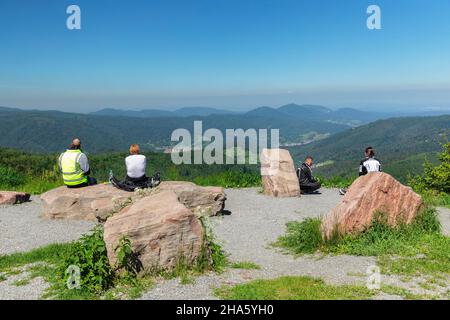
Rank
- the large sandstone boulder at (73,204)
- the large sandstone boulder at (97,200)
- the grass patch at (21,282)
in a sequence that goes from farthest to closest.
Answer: the large sandstone boulder at (73,204), the large sandstone boulder at (97,200), the grass patch at (21,282)

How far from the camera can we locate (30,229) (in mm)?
13852

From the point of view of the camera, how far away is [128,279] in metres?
8.10

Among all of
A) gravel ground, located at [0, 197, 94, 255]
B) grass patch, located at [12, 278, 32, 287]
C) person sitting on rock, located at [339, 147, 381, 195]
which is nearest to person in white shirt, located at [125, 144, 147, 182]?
gravel ground, located at [0, 197, 94, 255]

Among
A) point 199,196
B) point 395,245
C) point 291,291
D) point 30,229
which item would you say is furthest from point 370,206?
point 30,229

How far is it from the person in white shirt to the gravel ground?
2.47 meters

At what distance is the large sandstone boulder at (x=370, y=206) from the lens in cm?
1097

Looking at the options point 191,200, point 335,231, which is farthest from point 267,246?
point 191,200

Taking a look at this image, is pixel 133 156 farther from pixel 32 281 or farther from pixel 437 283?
pixel 437 283

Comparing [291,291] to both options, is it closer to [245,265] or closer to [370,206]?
[245,265]

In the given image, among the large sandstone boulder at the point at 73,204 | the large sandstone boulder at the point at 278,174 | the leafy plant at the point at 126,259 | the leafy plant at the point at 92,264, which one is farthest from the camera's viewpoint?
the large sandstone boulder at the point at 278,174

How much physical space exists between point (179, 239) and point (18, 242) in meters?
6.49

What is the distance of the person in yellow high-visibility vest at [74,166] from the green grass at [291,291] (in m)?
10.5

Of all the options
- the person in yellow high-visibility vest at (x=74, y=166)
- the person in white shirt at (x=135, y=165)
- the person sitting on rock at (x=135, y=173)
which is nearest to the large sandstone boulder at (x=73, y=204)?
the person sitting on rock at (x=135, y=173)

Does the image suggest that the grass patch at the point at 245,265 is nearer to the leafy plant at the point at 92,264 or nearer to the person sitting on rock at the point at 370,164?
the leafy plant at the point at 92,264
